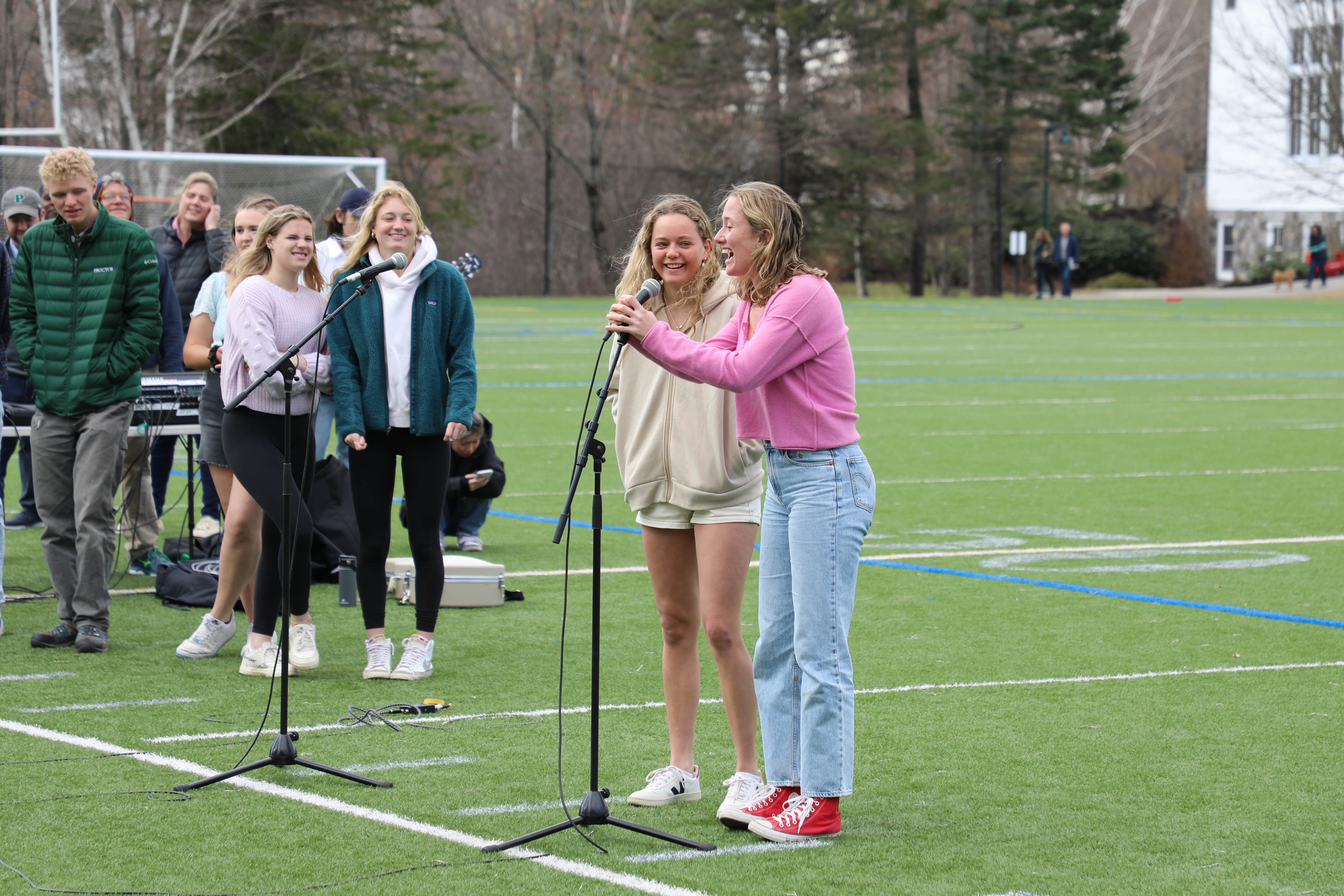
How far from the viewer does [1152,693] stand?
21.1 feet

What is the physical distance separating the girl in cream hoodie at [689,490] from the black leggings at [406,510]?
5.77 ft

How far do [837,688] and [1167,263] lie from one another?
60741 millimetres

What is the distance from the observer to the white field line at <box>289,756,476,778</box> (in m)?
5.32

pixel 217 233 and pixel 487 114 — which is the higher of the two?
pixel 487 114

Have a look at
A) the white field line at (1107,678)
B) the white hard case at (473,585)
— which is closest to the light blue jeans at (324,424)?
the white hard case at (473,585)

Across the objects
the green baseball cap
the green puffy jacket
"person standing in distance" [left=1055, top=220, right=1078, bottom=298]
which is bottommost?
the green puffy jacket

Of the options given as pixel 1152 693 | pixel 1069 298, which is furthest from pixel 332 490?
pixel 1069 298

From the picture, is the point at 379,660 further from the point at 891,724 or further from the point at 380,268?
the point at 891,724

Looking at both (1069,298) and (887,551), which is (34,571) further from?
(1069,298)

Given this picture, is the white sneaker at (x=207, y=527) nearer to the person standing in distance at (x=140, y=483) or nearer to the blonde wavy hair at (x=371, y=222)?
the person standing in distance at (x=140, y=483)

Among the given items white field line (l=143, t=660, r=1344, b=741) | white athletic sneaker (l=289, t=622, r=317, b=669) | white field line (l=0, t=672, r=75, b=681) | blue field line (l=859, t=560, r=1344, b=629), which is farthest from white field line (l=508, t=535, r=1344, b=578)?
white field line (l=0, t=672, r=75, b=681)

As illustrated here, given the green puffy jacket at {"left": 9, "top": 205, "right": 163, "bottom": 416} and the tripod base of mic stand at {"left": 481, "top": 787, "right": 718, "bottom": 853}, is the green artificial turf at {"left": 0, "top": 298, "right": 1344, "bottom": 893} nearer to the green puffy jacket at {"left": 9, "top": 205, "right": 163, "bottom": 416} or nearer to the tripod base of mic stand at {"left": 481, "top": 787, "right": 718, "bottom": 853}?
the tripod base of mic stand at {"left": 481, "top": 787, "right": 718, "bottom": 853}

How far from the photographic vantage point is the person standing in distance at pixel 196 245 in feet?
30.3

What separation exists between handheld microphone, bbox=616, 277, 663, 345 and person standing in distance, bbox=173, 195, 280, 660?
2.93 metres
